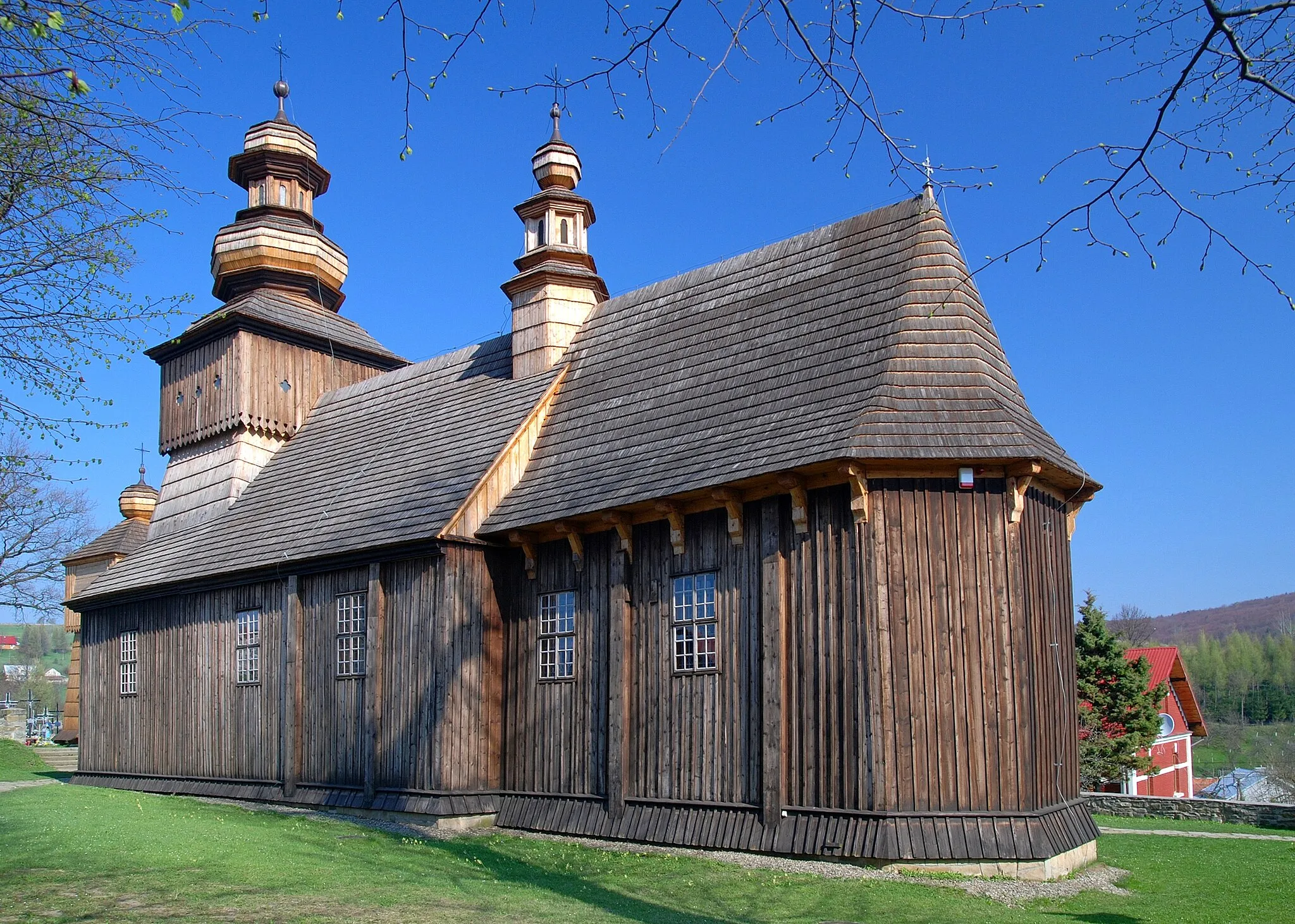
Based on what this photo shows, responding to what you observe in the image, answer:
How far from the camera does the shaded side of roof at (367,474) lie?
20000mm

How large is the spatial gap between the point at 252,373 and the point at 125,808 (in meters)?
11.6

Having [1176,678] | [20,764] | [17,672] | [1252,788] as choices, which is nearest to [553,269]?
[20,764]

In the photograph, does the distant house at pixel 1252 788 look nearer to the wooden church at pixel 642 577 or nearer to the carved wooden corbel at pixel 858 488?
the wooden church at pixel 642 577

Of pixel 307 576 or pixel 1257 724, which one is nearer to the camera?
pixel 307 576

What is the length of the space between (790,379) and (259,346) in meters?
15.1

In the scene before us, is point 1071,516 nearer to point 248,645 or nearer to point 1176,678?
point 248,645

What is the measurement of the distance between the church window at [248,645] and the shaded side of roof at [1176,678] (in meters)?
28.4

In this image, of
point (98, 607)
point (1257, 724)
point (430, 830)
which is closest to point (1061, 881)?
point (430, 830)

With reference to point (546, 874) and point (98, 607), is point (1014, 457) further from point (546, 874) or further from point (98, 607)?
point (98, 607)

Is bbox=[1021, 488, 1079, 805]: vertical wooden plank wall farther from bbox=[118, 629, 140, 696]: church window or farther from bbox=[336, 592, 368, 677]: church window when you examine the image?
bbox=[118, 629, 140, 696]: church window

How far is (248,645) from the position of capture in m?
22.3

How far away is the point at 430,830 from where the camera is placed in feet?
57.4

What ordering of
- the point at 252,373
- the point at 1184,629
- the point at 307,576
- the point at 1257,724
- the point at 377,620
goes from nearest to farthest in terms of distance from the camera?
1. the point at 377,620
2. the point at 307,576
3. the point at 252,373
4. the point at 1257,724
5. the point at 1184,629

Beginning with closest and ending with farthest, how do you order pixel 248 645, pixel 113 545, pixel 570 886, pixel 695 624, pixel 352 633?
1. pixel 570 886
2. pixel 695 624
3. pixel 352 633
4. pixel 248 645
5. pixel 113 545
